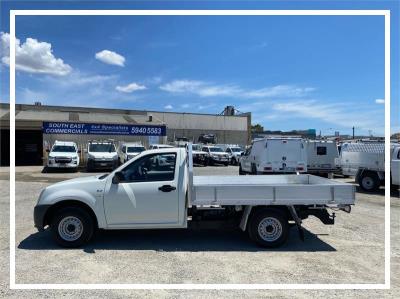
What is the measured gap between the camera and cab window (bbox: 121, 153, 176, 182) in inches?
274

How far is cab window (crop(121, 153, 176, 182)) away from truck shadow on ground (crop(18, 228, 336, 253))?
1.18m

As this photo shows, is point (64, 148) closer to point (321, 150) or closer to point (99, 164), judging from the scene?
point (99, 164)

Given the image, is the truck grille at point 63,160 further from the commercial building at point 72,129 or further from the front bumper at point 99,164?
the commercial building at point 72,129

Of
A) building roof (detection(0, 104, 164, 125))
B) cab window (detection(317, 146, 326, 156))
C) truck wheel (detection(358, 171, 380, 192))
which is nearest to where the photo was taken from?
truck wheel (detection(358, 171, 380, 192))

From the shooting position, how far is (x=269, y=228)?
7.05 meters

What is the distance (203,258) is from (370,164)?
39.7 feet

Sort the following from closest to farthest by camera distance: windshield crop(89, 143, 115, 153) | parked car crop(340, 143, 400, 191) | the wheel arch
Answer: the wheel arch
parked car crop(340, 143, 400, 191)
windshield crop(89, 143, 115, 153)

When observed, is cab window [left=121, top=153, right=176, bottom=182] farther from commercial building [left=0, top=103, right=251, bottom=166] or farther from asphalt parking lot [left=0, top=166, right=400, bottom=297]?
commercial building [left=0, top=103, right=251, bottom=166]

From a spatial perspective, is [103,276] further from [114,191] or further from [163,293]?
[114,191]

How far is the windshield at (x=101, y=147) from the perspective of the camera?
27516mm

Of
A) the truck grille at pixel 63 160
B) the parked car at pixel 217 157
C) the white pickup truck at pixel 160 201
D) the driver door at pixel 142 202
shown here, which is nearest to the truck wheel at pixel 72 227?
the white pickup truck at pixel 160 201

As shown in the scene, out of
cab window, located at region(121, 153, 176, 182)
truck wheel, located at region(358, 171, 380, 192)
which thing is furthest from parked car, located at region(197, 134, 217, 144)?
cab window, located at region(121, 153, 176, 182)

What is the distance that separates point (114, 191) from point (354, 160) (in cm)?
1318

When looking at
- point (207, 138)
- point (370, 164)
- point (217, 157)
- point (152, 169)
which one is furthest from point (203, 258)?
point (207, 138)
